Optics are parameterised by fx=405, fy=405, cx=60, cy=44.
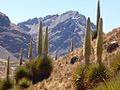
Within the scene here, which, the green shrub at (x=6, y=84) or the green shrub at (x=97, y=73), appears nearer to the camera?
the green shrub at (x=97, y=73)


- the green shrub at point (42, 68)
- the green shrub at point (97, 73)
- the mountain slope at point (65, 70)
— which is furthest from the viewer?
the green shrub at point (42, 68)

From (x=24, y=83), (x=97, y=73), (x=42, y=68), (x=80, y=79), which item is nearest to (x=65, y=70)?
(x=42, y=68)

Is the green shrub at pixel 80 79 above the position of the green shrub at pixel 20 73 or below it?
below

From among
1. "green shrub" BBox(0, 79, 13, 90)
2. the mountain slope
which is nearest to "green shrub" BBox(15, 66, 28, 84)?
"green shrub" BBox(0, 79, 13, 90)

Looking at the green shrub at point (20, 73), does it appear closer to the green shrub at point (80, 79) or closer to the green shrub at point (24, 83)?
the green shrub at point (24, 83)

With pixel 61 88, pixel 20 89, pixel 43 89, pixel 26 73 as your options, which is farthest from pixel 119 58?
pixel 26 73

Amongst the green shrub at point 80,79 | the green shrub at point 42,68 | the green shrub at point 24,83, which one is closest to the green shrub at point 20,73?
the green shrub at point 24,83

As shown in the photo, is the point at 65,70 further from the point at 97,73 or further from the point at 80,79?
the point at 97,73

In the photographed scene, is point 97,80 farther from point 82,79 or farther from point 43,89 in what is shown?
point 43,89

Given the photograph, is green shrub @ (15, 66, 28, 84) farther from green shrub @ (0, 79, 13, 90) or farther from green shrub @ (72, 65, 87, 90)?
green shrub @ (72, 65, 87, 90)

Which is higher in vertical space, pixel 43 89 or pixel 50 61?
pixel 50 61

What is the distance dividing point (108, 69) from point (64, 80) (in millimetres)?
6920

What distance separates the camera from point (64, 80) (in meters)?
28.3

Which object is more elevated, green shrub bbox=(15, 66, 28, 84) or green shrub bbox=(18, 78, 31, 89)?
green shrub bbox=(15, 66, 28, 84)
